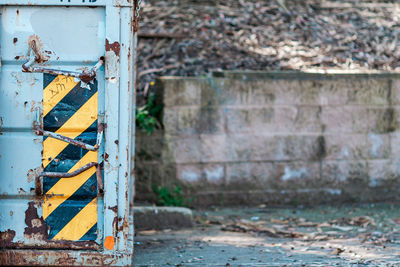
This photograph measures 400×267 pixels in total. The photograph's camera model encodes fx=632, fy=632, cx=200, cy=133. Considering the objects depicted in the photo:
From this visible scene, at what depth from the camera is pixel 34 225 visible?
12.1 ft

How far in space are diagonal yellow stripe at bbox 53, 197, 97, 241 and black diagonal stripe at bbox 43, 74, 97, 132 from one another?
501 millimetres

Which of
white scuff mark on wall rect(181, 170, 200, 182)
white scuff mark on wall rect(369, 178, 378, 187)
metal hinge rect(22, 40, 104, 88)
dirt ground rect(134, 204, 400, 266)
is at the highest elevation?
metal hinge rect(22, 40, 104, 88)

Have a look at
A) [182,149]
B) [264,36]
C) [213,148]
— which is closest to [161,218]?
[182,149]

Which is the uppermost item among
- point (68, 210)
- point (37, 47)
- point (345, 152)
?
point (37, 47)

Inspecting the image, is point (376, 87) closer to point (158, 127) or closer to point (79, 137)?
point (158, 127)

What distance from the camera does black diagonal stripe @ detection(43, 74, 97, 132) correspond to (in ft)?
12.1

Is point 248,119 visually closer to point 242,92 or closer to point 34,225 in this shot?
point 242,92

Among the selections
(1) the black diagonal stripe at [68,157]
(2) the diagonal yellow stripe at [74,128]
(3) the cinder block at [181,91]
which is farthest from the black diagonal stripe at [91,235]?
(3) the cinder block at [181,91]

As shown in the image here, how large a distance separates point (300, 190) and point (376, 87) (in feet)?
4.64

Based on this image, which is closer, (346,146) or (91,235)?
(91,235)

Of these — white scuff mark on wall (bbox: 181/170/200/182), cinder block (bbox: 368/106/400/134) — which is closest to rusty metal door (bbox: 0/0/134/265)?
white scuff mark on wall (bbox: 181/170/200/182)

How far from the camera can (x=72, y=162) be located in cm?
369

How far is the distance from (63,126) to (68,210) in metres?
0.49

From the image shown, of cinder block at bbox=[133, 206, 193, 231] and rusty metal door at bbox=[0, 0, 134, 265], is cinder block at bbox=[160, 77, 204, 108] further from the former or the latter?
rusty metal door at bbox=[0, 0, 134, 265]
